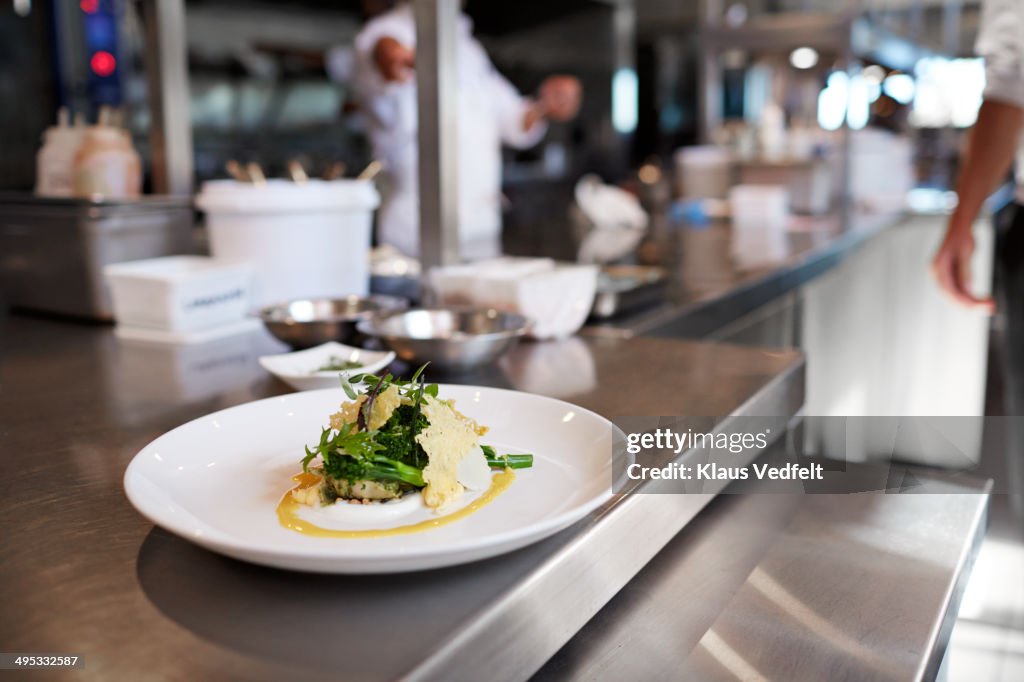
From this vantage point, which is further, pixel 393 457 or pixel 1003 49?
pixel 1003 49

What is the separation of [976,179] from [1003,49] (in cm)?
25

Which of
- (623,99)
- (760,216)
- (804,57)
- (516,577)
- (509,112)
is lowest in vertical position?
(516,577)

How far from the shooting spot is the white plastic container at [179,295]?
135cm

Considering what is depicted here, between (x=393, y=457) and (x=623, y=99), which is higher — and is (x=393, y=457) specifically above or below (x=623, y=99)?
below

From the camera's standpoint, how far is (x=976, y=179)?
67.3 inches

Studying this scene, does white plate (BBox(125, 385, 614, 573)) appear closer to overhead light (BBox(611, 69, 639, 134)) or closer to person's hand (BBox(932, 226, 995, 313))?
person's hand (BBox(932, 226, 995, 313))

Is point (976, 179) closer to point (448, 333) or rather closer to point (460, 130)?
point (448, 333)

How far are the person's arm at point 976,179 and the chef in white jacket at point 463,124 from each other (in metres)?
1.08

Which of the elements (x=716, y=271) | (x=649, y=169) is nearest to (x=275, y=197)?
(x=716, y=271)

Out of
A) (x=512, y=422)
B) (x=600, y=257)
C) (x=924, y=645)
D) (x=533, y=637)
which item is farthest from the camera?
(x=600, y=257)

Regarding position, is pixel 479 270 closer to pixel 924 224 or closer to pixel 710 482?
pixel 710 482

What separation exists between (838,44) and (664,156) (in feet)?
9.95

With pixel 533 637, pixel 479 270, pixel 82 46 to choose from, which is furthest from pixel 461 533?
pixel 82 46

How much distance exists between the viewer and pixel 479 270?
1.40 meters
